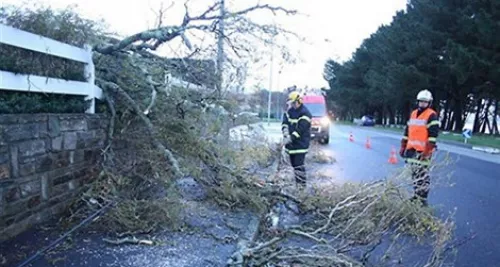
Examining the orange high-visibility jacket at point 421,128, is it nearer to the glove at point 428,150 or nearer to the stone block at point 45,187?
the glove at point 428,150

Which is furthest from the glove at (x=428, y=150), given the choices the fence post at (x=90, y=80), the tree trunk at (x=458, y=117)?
the tree trunk at (x=458, y=117)

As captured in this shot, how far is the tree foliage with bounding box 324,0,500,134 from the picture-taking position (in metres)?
26.6

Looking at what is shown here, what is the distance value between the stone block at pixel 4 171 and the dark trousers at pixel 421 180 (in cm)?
494

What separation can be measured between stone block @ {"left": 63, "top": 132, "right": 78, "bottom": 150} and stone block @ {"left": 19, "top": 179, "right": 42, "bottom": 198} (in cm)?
62

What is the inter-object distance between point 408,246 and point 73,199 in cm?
394

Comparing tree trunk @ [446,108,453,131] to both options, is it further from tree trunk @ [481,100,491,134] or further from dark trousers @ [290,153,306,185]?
dark trousers @ [290,153,306,185]

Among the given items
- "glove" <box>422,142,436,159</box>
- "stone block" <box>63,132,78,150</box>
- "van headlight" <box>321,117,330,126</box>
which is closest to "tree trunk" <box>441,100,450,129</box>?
"van headlight" <box>321,117,330,126</box>

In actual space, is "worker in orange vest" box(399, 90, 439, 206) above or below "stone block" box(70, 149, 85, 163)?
above

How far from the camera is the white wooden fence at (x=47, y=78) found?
175 inches

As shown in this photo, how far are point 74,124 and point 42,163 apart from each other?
2.45 ft

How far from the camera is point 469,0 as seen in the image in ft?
94.9

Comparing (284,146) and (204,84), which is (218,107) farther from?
(284,146)

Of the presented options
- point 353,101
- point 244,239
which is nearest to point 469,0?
point 244,239

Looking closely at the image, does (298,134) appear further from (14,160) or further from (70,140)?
(14,160)
